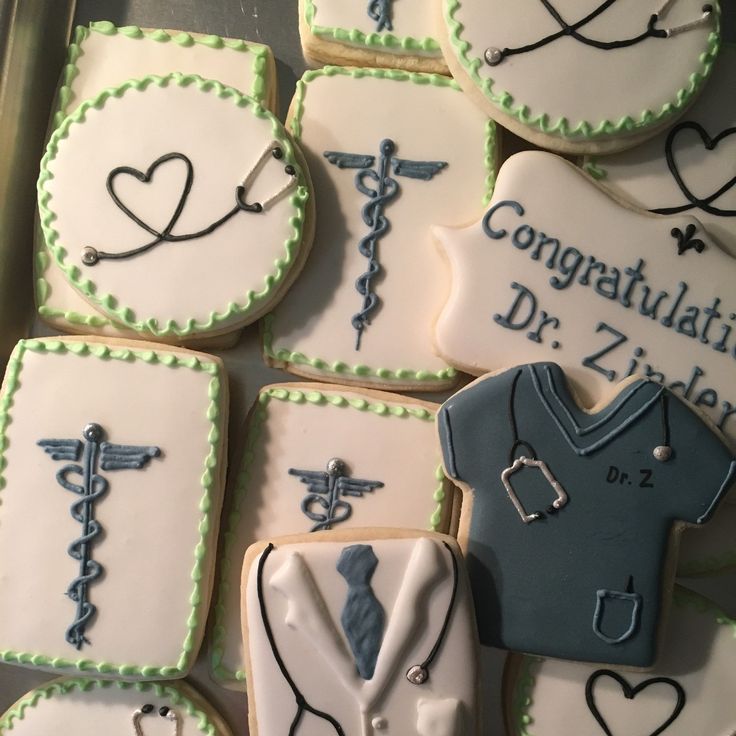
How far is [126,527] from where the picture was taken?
3.92ft

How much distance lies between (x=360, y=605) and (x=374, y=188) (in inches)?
24.7

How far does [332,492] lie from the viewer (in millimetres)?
1209

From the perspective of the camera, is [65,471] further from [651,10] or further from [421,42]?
[651,10]

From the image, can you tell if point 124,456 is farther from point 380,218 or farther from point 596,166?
point 596,166

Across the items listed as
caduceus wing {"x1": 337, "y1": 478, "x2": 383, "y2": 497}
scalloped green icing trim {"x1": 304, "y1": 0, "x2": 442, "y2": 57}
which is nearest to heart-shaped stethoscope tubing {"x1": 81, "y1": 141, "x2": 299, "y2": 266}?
scalloped green icing trim {"x1": 304, "y1": 0, "x2": 442, "y2": 57}

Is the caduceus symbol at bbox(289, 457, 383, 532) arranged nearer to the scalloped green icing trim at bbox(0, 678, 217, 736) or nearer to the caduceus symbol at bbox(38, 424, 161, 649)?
the caduceus symbol at bbox(38, 424, 161, 649)

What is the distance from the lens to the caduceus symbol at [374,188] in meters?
1.25

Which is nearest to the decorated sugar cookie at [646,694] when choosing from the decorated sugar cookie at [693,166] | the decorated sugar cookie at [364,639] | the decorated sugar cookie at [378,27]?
the decorated sugar cookie at [364,639]

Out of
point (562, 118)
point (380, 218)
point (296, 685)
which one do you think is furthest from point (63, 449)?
point (562, 118)

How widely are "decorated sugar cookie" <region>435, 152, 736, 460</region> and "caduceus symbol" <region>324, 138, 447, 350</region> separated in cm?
11

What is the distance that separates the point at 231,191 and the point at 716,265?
2.42 feet

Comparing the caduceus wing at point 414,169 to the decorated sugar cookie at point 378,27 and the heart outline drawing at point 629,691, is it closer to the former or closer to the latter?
the decorated sugar cookie at point 378,27

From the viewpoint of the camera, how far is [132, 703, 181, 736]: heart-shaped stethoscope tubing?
1.23m

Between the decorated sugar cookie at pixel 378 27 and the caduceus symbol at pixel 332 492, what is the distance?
0.66m
